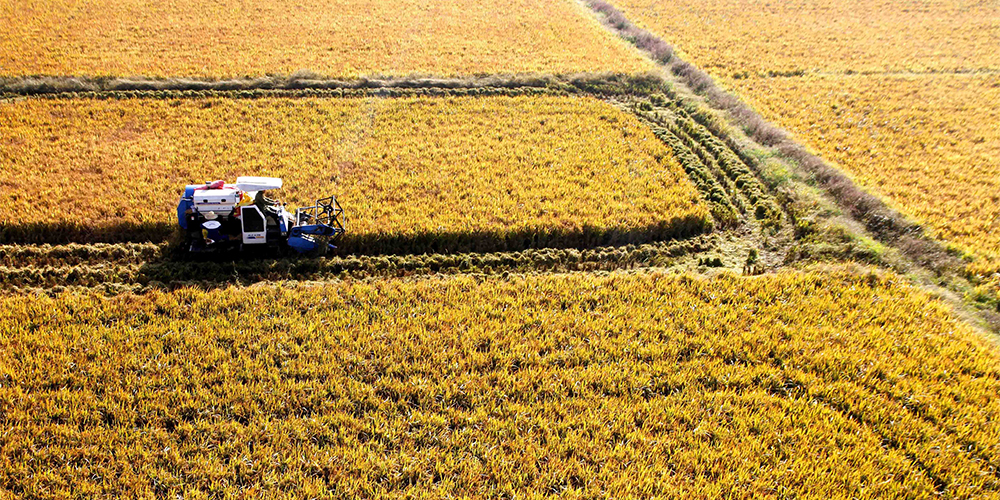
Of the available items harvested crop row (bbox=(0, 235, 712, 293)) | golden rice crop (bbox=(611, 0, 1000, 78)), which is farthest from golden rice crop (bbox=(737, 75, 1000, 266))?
harvested crop row (bbox=(0, 235, 712, 293))

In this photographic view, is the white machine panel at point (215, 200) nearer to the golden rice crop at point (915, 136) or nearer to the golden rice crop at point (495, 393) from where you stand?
the golden rice crop at point (495, 393)

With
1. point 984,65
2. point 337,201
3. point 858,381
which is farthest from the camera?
point 984,65

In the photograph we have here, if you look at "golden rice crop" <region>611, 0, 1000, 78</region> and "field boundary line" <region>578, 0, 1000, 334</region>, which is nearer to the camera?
"field boundary line" <region>578, 0, 1000, 334</region>

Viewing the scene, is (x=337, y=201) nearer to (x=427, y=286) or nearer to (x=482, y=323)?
(x=427, y=286)

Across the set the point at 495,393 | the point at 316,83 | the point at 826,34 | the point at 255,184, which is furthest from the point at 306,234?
the point at 826,34

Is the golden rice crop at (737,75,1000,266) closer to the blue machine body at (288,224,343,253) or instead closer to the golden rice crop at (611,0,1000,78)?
the golden rice crop at (611,0,1000,78)

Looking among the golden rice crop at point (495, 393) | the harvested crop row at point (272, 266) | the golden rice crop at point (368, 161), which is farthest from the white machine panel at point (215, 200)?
the golden rice crop at point (368, 161)

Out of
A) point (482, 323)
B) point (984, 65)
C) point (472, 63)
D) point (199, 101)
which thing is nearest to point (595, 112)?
point (472, 63)
